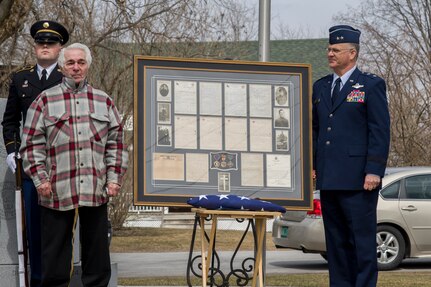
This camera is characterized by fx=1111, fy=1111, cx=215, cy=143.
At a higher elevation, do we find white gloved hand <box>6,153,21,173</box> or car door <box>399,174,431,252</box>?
white gloved hand <box>6,153,21,173</box>

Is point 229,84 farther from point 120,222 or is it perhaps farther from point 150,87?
point 120,222

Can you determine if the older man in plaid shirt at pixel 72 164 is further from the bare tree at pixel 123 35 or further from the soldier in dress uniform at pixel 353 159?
the bare tree at pixel 123 35

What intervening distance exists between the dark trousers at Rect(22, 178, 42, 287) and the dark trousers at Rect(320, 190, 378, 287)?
6.77ft

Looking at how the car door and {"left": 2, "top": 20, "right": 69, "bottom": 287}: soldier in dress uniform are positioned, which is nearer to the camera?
{"left": 2, "top": 20, "right": 69, "bottom": 287}: soldier in dress uniform

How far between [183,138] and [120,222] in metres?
16.8

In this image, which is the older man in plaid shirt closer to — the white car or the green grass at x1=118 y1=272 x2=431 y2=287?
the green grass at x1=118 y1=272 x2=431 y2=287

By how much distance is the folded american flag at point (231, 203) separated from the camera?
8.02m

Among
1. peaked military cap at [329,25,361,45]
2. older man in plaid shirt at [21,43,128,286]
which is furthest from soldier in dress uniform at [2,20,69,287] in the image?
peaked military cap at [329,25,361,45]

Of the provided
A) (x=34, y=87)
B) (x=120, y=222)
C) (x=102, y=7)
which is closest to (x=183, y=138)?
(x=34, y=87)

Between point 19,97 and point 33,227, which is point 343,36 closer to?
point 19,97

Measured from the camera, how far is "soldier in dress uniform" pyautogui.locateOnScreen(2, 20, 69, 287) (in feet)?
25.5

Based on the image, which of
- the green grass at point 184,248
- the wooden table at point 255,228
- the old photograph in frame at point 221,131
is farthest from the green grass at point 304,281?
the wooden table at point 255,228

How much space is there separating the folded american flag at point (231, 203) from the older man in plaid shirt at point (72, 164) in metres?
0.86

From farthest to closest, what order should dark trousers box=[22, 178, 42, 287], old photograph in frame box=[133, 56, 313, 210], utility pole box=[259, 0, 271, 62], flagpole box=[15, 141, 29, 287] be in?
utility pole box=[259, 0, 271, 62] → old photograph in frame box=[133, 56, 313, 210] → dark trousers box=[22, 178, 42, 287] → flagpole box=[15, 141, 29, 287]
